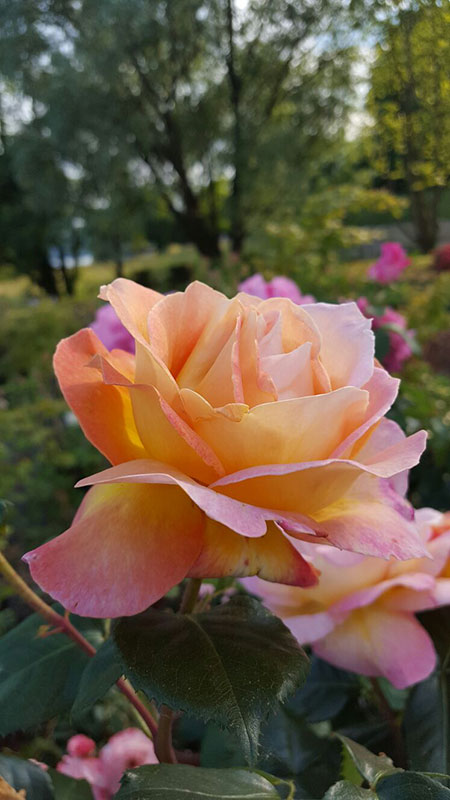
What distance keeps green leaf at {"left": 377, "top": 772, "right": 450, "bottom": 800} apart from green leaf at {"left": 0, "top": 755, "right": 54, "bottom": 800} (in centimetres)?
15

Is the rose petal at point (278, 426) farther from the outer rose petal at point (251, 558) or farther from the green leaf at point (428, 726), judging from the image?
the green leaf at point (428, 726)

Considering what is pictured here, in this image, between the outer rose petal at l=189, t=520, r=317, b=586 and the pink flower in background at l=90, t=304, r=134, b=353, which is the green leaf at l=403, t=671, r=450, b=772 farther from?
the pink flower in background at l=90, t=304, r=134, b=353

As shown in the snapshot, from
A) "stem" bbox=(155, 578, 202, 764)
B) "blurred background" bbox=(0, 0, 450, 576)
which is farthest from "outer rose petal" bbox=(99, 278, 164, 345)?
"blurred background" bbox=(0, 0, 450, 576)

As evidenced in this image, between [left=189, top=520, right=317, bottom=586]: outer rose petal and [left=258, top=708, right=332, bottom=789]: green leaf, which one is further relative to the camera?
[left=258, top=708, right=332, bottom=789]: green leaf

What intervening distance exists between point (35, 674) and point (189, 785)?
0.12 m

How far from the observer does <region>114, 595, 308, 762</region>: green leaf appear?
0.68ft

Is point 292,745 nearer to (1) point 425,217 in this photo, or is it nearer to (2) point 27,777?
(2) point 27,777

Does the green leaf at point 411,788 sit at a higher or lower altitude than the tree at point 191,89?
lower

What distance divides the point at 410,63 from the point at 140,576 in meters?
0.89

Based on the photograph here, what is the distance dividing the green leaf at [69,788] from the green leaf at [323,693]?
132 millimetres


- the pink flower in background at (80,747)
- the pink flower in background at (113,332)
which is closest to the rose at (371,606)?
the pink flower in background at (80,747)

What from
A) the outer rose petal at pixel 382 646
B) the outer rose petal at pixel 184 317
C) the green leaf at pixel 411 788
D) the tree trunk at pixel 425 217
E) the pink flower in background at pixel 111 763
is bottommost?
the pink flower in background at pixel 111 763

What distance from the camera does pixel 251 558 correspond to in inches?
8.4

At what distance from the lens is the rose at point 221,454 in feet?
0.67
